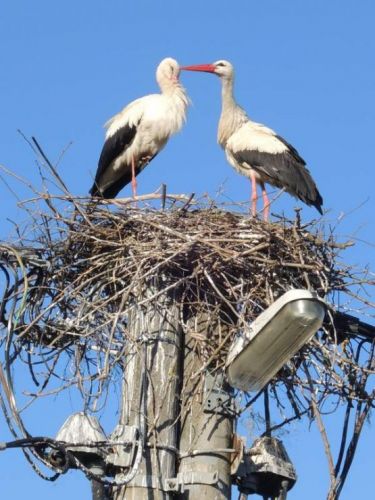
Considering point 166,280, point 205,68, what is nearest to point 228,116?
point 205,68

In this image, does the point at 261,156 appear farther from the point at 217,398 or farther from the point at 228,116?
the point at 217,398

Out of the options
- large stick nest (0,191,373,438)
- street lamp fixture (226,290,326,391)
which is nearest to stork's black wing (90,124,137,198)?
large stick nest (0,191,373,438)

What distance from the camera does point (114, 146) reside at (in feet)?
32.9

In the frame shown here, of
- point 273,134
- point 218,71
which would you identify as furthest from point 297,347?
point 218,71

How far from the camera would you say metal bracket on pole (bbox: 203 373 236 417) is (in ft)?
16.1

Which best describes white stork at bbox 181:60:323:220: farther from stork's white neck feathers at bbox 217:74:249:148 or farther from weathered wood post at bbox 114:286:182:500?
weathered wood post at bbox 114:286:182:500

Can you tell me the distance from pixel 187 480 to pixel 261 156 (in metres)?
5.75

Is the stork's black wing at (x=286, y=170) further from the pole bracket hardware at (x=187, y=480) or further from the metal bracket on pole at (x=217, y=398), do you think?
the pole bracket hardware at (x=187, y=480)

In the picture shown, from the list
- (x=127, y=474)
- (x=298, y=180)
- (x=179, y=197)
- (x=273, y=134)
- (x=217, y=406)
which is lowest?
(x=127, y=474)

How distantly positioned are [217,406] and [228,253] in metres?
1.19

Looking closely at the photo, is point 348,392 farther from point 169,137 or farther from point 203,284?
point 169,137

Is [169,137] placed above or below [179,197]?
above

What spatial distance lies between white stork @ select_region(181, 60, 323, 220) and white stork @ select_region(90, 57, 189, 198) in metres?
0.59

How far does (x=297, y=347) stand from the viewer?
4391 millimetres
